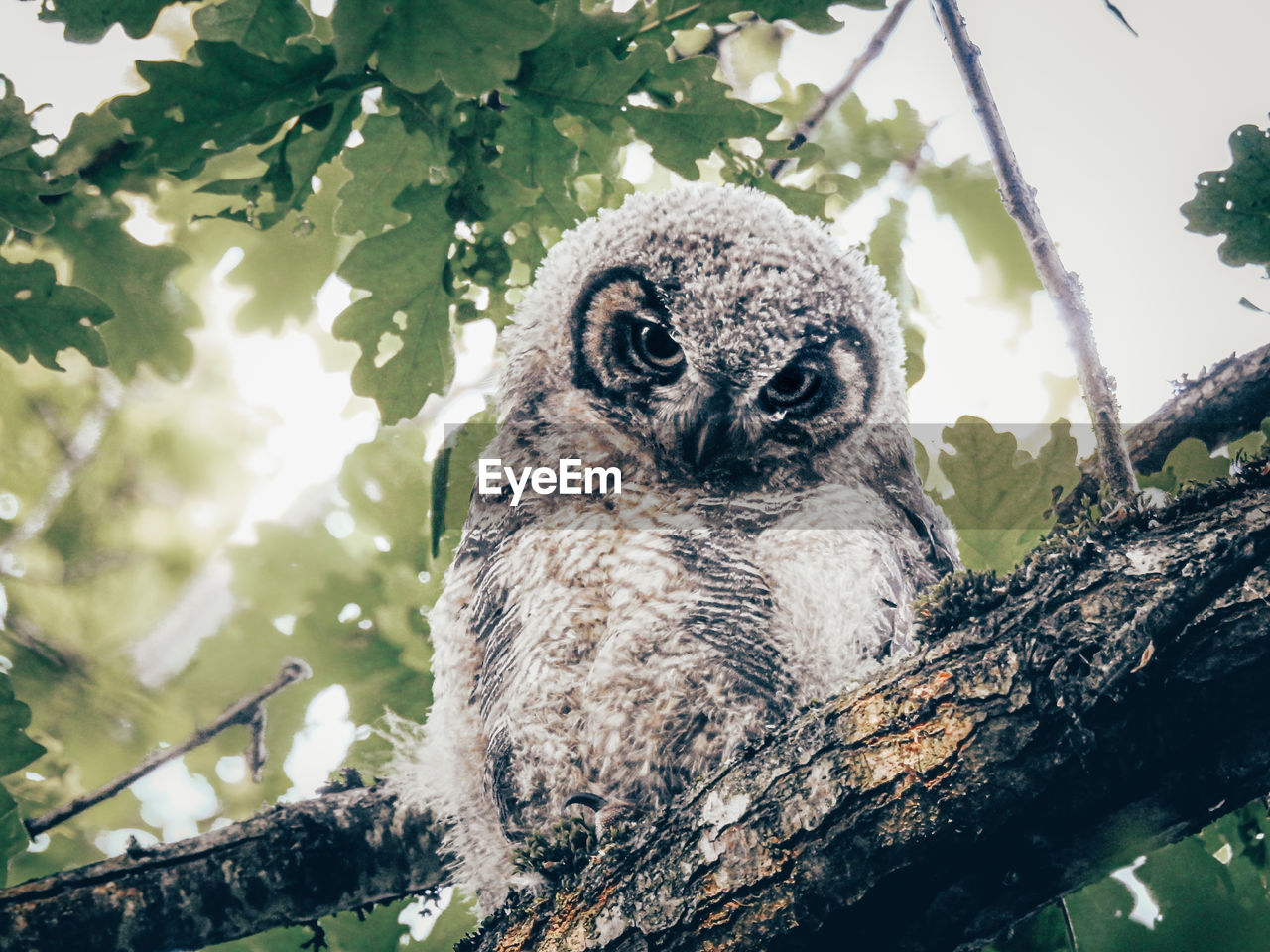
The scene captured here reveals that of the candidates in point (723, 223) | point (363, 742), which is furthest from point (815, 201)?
point (363, 742)

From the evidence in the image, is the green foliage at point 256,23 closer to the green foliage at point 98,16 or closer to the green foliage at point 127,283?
the green foliage at point 98,16

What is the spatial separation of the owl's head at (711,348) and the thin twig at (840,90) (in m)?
0.43

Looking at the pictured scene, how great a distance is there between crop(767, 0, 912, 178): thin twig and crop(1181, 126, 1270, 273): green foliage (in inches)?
36.1

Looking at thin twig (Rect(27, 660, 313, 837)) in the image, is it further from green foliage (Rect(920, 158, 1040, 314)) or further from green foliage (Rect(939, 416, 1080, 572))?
green foliage (Rect(920, 158, 1040, 314))

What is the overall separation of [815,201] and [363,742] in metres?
1.82

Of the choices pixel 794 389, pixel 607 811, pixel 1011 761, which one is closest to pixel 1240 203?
pixel 794 389

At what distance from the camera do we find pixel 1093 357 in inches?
54.5

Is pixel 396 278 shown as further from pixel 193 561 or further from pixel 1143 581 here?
pixel 193 561

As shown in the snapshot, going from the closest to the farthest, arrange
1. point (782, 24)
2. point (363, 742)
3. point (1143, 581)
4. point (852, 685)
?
point (1143, 581)
point (852, 685)
point (363, 742)
point (782, 24)

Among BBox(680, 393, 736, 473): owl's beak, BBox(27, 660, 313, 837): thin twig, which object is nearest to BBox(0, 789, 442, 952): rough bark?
BBox(27, 660, 313, 837): thin twig

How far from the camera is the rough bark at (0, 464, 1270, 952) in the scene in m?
0.96

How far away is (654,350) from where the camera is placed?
1.94 metres

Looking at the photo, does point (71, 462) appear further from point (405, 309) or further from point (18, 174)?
point (405, 309)

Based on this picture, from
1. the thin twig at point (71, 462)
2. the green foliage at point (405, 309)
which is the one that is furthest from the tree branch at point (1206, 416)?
the thin twig at point (71, 462)
